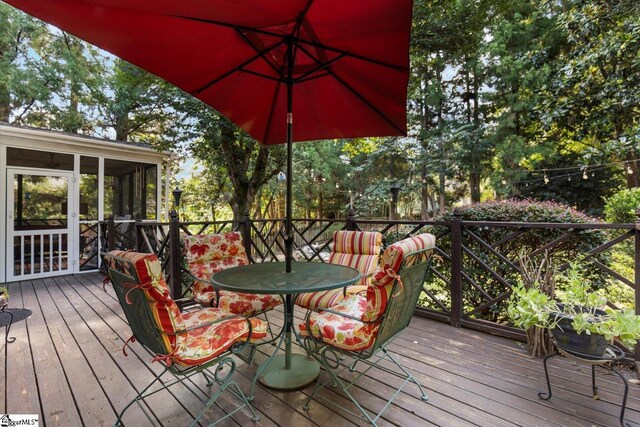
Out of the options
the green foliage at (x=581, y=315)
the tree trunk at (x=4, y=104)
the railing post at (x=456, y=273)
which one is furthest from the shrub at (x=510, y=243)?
the tree trunk at (x=4, y=104)

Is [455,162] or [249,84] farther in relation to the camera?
[455,162]

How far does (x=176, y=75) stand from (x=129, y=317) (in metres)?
1.70

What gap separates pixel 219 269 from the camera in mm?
3068

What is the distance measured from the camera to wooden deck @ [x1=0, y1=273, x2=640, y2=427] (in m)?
1.74

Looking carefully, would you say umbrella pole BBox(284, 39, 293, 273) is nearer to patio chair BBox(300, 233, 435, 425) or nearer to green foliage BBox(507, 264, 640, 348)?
patio chair BBox(300, 233, 435, 425)

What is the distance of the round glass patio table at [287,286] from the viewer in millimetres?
1820

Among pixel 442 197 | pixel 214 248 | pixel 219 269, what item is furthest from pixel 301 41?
pixel 442 197

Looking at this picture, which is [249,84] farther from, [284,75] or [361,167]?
[361,167]

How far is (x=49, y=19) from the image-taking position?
1497 millimetres

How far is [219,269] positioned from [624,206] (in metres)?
9.46

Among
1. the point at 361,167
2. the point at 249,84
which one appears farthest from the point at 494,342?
the point at 361,167

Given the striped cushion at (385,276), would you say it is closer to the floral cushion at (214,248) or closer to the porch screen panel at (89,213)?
the floral cushion at (214,248)

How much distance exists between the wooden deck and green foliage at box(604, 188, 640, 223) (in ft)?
23.9

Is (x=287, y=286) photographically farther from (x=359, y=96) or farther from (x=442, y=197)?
(x=442, y=197)
